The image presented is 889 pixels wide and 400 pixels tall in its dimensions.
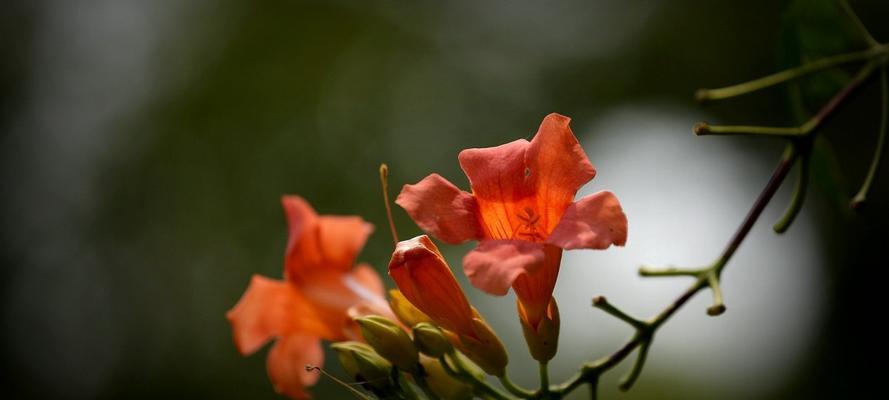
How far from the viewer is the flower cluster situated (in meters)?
1.88

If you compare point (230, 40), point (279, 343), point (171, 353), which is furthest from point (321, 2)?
point (279, 343)

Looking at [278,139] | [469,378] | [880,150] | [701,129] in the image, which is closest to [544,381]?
[469,378]

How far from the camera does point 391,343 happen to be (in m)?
2.27

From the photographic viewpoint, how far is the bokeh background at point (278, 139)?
10883 millimetres

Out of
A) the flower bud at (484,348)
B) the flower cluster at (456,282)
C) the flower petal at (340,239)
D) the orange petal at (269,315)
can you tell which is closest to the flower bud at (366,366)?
the flower cluster at (456,282)

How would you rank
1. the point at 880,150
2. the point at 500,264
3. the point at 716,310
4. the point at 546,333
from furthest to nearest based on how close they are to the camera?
1. the point at 880,150
2. the point at 546,333
3. the point at 716,310
4. the point at 500,264

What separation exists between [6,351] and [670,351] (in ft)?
33.3

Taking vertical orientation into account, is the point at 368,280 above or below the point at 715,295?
below

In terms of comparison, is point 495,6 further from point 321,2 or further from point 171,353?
point 171,353

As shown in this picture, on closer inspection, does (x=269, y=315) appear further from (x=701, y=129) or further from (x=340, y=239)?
(x=701, y=129)

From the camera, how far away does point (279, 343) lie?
2830mm

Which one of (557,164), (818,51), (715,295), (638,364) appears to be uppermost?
(818,51)

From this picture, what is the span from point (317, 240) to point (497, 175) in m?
1.04

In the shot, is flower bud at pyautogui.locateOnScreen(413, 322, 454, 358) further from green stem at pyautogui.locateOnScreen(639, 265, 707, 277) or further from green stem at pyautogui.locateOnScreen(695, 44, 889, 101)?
green stem at pyautogui.locateOnScreen(695, 44, 889, 101)
